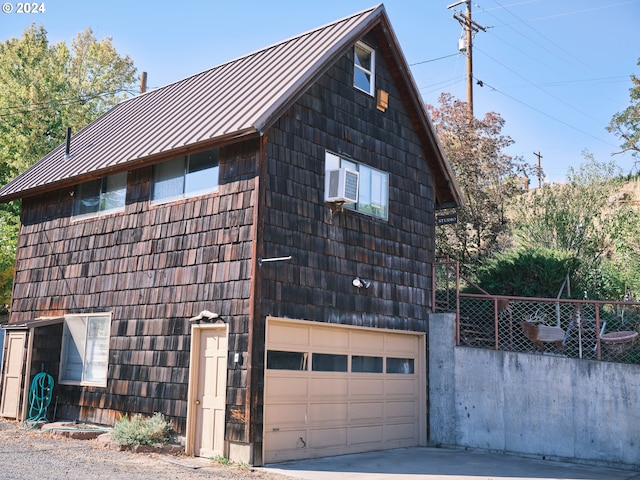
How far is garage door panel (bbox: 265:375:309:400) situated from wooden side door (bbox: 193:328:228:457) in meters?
0.73

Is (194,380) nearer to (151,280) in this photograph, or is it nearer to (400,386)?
(151,280)

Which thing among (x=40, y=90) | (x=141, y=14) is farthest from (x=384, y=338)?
(x=40, y=90)

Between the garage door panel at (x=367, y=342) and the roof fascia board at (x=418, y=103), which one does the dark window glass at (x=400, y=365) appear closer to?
the garage door panel at (x=367, y=342)

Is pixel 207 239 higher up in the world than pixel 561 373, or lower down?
higher up

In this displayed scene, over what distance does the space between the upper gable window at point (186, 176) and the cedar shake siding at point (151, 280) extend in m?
0.19

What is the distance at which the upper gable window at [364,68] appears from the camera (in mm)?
13297

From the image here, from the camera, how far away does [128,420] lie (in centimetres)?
1190

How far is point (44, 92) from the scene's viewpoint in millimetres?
26844

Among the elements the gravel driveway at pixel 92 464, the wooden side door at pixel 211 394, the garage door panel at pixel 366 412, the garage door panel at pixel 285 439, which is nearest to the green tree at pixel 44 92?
the gravel driveway at pixel 92 464

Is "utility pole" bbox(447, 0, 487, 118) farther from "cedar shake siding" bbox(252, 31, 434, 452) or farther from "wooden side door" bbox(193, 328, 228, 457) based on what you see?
"wooden side door" bbox(193, 328, 228, 457)

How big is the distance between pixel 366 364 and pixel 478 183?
11.6 metres

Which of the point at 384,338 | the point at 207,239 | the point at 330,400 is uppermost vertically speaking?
the point at 207,239

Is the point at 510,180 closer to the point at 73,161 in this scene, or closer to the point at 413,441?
the point at 413,441

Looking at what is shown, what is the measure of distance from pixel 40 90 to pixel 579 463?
23943mm
